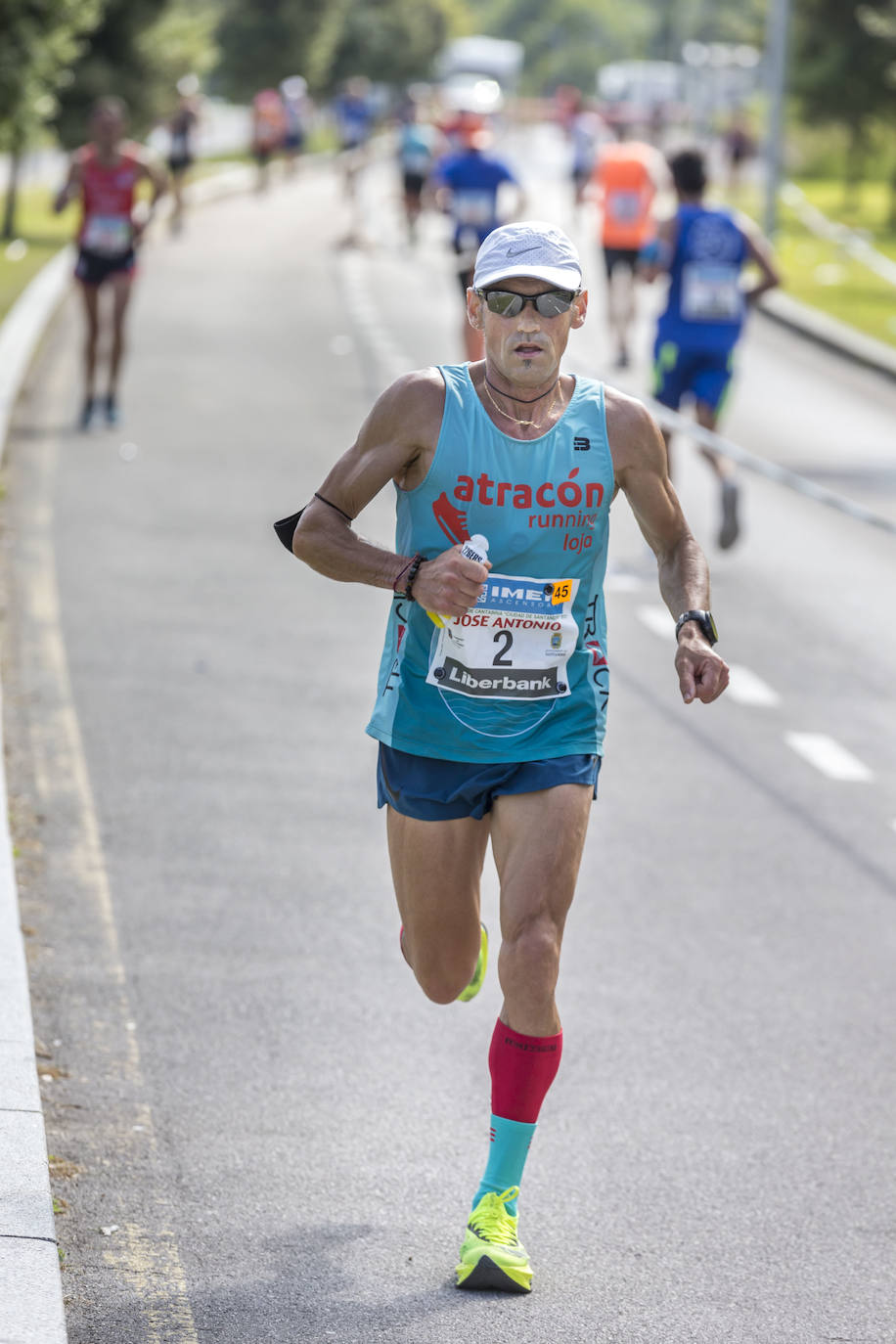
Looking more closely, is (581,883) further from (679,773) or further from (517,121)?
(517,121)

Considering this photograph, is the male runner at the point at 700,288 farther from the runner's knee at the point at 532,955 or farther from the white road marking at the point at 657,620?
the runner's knee at the point at 532,955

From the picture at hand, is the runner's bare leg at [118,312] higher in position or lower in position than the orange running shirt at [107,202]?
lower

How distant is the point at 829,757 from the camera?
846 cm

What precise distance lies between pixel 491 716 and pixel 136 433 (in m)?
11.3

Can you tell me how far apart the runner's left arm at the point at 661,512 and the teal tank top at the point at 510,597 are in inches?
1.9

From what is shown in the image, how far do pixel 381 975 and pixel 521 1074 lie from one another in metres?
1.66

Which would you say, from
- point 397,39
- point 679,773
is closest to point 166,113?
point 679,773

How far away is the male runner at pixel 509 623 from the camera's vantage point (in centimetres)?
438

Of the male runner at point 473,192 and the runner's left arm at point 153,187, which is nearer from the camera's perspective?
the runner's left arm at point 153,187

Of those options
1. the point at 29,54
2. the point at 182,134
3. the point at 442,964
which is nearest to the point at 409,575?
the point at 442,964

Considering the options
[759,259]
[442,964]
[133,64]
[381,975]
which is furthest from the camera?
[133,64]

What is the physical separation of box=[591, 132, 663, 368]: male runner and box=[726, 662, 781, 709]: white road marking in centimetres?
972

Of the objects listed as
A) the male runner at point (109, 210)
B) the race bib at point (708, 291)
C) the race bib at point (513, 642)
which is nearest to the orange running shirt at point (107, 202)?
the male runner at point (109, 210)

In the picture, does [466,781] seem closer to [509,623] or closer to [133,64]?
[509,623]
